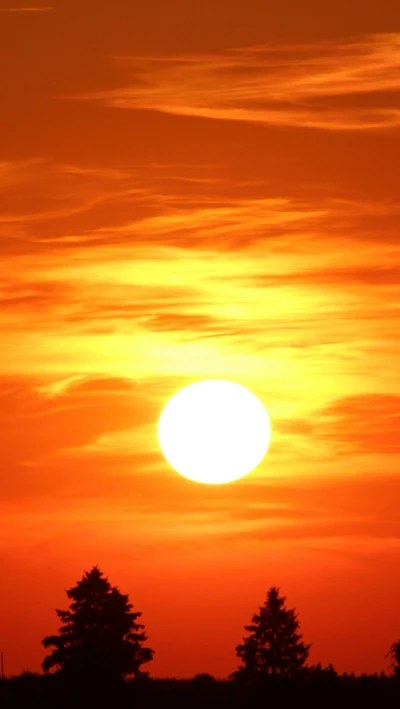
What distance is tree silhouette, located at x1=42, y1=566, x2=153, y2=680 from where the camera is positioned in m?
105

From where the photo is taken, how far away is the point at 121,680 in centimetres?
10300

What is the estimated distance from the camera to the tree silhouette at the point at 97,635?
105000mm

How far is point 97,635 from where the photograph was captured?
108m

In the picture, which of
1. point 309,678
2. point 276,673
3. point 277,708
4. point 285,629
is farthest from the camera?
point 285,629

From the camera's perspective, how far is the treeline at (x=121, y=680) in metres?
99.8

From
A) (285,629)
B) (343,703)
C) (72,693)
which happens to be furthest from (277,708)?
(285,629)

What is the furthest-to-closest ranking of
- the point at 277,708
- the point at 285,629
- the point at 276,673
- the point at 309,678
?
the point at 285,629 < the point at 276,673 < the point at 309,678 < the point at 277,708

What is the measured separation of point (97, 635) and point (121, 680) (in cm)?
529

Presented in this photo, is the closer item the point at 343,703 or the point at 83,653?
the point at 343,703

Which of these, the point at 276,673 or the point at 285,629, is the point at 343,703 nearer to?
the point at 276,673

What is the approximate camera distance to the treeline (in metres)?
99.8

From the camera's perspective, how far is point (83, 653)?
105m

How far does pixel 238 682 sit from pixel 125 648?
6.84 metres

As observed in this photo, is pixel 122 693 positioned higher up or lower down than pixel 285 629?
lower down
